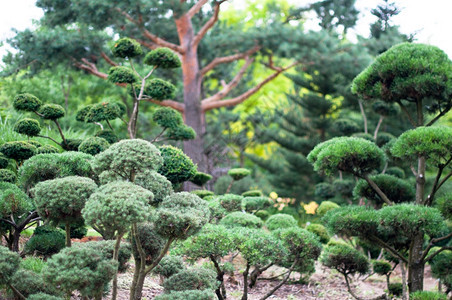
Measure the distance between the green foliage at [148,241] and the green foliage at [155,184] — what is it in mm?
231

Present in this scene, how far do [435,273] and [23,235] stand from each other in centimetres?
526

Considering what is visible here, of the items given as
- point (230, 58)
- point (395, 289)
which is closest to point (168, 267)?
point (395, 289)

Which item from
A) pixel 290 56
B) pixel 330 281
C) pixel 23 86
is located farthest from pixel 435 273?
pixel 23 86

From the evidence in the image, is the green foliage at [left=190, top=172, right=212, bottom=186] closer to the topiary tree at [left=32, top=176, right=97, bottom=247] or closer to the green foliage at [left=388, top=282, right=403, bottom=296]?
the green foliage at [left=388, top=282, right=403, bottom=296]

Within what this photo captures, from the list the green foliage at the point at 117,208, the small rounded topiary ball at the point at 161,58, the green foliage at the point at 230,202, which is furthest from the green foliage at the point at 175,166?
the green foliage at the point at 117,208

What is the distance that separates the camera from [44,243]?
4.18 meters

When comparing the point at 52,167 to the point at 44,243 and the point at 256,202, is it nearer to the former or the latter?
the point at 44,243

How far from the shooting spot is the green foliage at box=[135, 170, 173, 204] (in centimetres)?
365

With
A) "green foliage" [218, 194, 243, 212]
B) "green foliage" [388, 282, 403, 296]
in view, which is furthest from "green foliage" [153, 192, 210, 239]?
"green foliage" [388, 282, 403, 296]

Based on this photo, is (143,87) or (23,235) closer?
(23,235)

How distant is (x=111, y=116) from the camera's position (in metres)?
6.22

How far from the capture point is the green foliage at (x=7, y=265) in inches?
124

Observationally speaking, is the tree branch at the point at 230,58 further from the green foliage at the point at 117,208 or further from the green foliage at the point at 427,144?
the green foliage at the point at 117,208

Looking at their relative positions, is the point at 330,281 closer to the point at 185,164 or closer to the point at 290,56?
the point at 185,164
